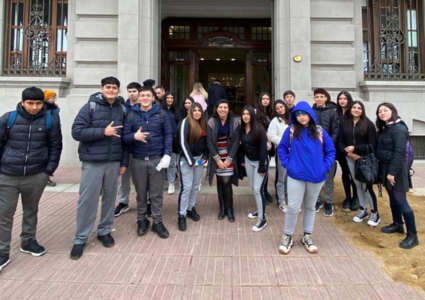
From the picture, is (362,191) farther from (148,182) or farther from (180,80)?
(180,80)

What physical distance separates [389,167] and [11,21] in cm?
1162

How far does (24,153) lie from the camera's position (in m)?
3.55

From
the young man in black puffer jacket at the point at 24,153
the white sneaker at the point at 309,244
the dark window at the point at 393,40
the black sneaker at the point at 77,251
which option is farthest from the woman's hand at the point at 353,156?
the dark window at the point at 393,40

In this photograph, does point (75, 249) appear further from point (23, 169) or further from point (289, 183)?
point (289, 183)

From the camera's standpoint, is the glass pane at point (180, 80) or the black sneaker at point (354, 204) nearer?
the black sneaker at point (354, 204)

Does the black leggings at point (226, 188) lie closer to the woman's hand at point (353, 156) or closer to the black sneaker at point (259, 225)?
the black sneaker at point (259, 225)

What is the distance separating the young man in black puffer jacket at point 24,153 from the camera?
351 cm

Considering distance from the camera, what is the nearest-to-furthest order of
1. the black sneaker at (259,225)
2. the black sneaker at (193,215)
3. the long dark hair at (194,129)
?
the black sneaker at (259,225)
the long dark hair at (194,129)
the black sneaker at (193,215)

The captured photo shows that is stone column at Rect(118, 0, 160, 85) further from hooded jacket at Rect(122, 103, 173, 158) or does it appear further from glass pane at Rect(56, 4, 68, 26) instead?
hooded jacket at Rect(122, 103, 173, 158)

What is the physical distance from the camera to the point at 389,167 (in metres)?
4.15

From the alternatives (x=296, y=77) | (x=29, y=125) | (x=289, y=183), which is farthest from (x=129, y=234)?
(x=296, y=77)

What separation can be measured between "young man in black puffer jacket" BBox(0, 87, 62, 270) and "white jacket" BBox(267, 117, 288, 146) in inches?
131

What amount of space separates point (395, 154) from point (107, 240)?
13.4 ft

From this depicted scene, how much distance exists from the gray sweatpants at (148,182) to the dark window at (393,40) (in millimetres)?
8335
